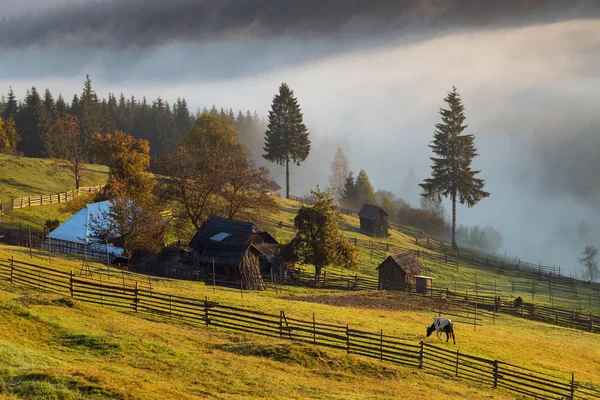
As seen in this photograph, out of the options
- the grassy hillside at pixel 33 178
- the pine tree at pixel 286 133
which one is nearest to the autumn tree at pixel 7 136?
the grassy hillside at pixel 33 178

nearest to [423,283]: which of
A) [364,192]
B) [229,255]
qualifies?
[229,255]

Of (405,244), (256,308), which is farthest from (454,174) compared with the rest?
(256,308)

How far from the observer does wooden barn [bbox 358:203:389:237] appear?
9331 centimetres

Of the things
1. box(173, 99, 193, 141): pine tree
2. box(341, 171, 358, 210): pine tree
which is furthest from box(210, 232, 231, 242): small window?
box(173, 99, 193, 141): pine tree

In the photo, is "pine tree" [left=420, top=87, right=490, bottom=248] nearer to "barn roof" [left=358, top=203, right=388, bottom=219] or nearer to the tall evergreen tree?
"barn roof" [left=358, top=203, right=388, bottom=219]

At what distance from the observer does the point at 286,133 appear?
356ft

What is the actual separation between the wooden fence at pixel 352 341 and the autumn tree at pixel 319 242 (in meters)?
22.8

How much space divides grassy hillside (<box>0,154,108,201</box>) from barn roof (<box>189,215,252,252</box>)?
37.1 meters

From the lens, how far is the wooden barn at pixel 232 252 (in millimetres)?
53688

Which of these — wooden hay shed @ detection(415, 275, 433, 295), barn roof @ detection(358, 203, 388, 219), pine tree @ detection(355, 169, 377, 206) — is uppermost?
pine tree @ detection(355, 169, 377, 206)

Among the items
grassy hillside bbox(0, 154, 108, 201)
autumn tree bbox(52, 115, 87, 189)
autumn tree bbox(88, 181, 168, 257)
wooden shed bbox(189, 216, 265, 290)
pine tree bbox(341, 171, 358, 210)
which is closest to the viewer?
wooden shed bbox(189, 216, 265, 290)

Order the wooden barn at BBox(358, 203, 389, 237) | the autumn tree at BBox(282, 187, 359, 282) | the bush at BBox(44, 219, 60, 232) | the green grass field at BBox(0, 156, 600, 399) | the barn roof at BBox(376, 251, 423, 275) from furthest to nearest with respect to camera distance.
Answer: the wooden barn at BBox(358, 203, 389, 237) < the bush at BBox(44, 219, 60, 232) < the barn roof at BBox(376, 251, 423, 275) < the autumn tree at BBox(282, 187, 359, 282) < the green grass field at BBox(0, 156, 600, 399)

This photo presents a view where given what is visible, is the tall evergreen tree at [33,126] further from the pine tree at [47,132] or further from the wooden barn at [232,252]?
the wooden barn at [232,252]

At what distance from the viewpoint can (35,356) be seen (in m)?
21.7
